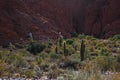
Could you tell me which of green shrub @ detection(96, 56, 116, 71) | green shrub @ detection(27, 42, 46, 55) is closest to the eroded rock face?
green shrub @ detection(27, 42, 46, 55)

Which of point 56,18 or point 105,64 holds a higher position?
point 56,18

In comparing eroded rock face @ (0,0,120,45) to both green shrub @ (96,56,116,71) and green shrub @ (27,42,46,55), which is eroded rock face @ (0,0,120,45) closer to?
green shrub @ (27,42,46,55)

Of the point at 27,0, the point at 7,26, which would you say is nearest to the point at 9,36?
the point at 7,26

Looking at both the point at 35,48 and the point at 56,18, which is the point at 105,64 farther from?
the point at 56,18

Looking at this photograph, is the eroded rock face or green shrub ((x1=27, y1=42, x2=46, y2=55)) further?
the eroded rock face

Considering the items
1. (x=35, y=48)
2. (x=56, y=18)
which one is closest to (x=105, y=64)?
(x=35, y=48)

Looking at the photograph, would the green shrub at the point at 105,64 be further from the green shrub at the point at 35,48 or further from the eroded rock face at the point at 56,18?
the eroded rock face at the point at 56,18

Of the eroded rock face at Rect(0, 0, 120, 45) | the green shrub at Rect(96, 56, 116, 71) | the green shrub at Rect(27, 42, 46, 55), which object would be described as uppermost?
the eroded rock face at Rect(0, 0, 120, 45)

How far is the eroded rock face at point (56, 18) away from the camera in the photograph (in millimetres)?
48869

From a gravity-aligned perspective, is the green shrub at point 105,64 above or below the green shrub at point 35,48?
below

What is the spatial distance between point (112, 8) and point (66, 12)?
9960mm

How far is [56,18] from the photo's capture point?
63.8 meters

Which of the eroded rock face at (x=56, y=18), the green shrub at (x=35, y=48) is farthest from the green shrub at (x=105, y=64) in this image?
the eroded rock face at (x=56, y=18)

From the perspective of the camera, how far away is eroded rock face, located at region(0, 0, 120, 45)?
160ft
